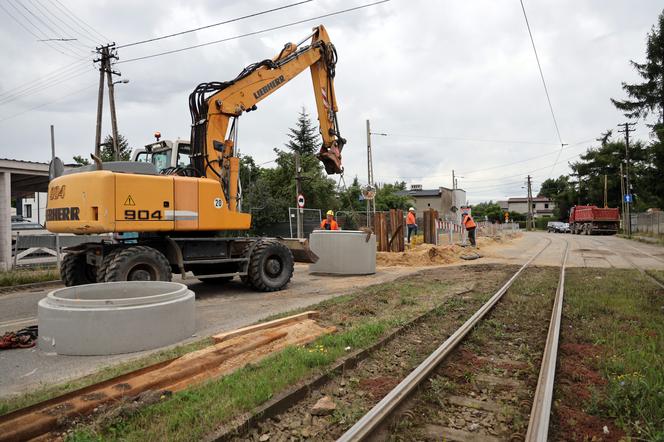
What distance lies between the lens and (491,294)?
9.22 m

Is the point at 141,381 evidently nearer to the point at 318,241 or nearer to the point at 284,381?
the point at 284,381

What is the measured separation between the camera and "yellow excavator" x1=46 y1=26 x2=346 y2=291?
8.23 m

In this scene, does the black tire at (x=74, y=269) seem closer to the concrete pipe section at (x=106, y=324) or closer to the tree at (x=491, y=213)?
the concrete pipe section at (x=106, y=324)

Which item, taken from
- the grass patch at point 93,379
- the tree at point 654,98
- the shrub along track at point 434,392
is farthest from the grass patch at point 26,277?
the tree at point 654,98

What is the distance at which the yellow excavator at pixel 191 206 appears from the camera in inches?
324

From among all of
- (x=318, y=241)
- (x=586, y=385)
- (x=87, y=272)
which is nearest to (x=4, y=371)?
(x=87, y=272)

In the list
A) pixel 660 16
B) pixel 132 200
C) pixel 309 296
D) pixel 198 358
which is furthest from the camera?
pixel 660 16

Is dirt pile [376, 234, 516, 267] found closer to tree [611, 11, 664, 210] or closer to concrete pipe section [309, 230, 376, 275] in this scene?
concrete pipe section [309, 230, 376, 275]

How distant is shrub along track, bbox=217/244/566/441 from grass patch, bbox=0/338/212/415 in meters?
1.94

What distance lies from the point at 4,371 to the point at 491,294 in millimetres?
7756

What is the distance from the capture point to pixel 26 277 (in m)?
12.4

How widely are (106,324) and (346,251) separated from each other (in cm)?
846

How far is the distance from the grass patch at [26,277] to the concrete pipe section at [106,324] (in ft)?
23.2

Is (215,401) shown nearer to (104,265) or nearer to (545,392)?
(545,392)
